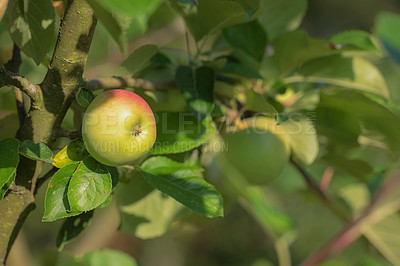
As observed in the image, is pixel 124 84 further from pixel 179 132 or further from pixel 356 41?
pixel 356 41

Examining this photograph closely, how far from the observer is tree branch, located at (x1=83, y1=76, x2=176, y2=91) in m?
0.61

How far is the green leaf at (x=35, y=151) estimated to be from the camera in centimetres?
53

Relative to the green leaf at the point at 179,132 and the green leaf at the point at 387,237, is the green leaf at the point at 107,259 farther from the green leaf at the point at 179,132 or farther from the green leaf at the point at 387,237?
the green leaf at the point at 387,237

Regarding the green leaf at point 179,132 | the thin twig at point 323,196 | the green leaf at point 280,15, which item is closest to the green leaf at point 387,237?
the thin twig at point 323,196

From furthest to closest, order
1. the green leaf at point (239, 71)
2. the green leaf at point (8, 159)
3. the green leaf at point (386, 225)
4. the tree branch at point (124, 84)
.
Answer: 1. the green leaf at point (386, 225)
2. the green leaf at point (239, 71)
3. the tree branch at point (124, 84)
4. the green leaf at point (8, 159)

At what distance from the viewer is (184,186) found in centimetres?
61

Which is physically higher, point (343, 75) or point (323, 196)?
point (343, 75)

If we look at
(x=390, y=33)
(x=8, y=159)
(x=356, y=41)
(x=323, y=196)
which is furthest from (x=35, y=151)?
(x=390, y=33)

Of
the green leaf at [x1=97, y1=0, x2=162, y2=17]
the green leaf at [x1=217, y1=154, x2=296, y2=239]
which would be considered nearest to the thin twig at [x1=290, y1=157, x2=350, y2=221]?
the green leaf at [x1=217, y1=154, x2=296, y2=239]

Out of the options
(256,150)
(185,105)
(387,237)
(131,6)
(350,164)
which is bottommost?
(387,237)

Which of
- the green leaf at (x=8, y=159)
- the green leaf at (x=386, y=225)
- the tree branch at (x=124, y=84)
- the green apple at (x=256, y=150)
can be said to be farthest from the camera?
the green leaf at (x=386, y=225)

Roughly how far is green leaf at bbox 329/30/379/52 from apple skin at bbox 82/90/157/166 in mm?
432

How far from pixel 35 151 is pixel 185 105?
30 cm

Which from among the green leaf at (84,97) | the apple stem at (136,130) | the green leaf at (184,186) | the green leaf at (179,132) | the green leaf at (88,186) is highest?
the green leaf at (84,97)
